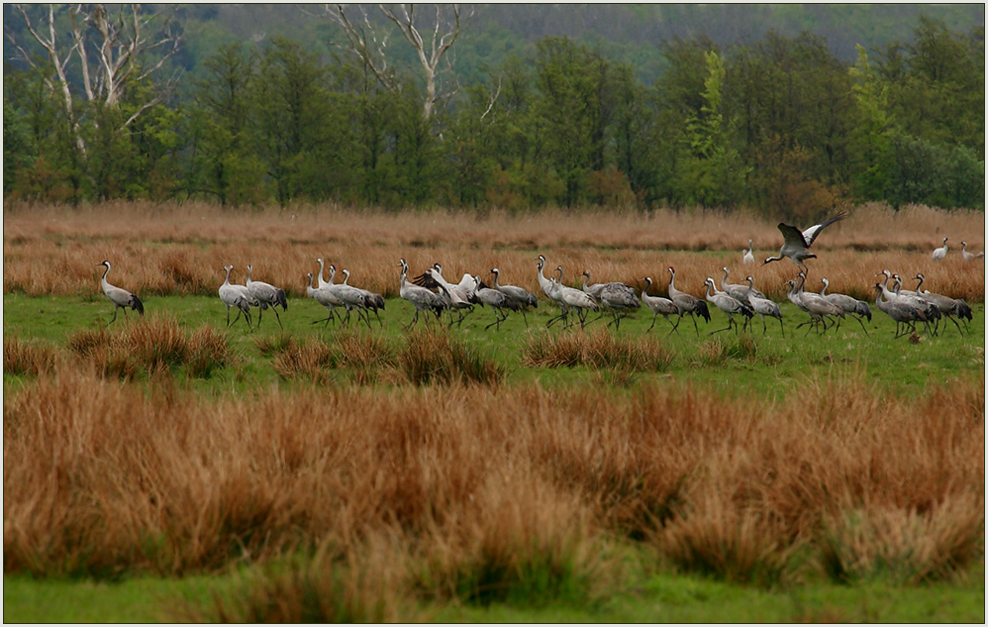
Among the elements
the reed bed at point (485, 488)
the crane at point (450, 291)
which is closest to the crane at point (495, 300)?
the crane at point (450, 291)

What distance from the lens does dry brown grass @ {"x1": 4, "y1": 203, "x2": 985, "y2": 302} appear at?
15.9 metres

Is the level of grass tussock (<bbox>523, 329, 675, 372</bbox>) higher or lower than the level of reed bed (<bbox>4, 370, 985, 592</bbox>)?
lower

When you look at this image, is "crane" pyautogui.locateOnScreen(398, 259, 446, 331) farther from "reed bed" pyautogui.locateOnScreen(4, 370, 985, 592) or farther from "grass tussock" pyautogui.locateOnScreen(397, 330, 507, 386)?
"reed bed" pyautogui.locateOnScreen(4, 370, 985, 592)

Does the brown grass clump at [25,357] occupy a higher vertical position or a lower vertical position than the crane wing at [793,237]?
lower

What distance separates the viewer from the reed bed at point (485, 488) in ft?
13.5

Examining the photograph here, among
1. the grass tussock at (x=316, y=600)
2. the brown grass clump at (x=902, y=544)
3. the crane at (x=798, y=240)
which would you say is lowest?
the grass tussock at (x=316, y=600)

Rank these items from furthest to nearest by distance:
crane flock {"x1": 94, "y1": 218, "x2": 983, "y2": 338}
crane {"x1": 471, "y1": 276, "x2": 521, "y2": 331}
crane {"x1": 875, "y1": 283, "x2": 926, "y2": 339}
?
crane {"x1": 471, "y1": 276, "x2": 521, "y2": 331} → crane flock {"x1": 94, "y1": 218, "x2": 983, "y2": 338} → crane {"x1": 875, "y1": 283, "x2": 926, "y2": 339}

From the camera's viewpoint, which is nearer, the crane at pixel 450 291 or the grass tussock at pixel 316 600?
the grass tussock at pixel 316 600

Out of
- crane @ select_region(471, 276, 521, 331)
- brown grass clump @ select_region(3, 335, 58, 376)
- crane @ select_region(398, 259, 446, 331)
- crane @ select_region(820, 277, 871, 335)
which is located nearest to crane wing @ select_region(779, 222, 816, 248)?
crane @ select_region(820, 277, 871, 335)

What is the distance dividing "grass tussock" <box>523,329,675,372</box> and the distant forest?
108 ft

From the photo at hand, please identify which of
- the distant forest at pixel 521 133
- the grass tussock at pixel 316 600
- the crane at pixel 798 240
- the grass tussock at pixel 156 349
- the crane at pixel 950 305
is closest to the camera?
the grass tussock at pixel 316 600

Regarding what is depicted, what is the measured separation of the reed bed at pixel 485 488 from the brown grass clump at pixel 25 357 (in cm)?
259

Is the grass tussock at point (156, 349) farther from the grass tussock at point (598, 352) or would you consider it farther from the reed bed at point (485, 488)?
the grass tussock at point (598, 352)

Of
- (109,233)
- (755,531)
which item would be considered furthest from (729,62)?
(755,531)
